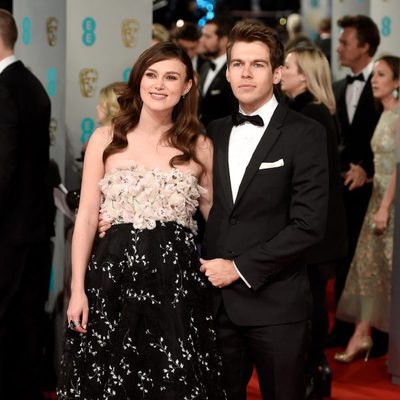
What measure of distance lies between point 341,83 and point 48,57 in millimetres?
2560

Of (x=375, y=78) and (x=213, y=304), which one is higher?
(x=375, y=78)

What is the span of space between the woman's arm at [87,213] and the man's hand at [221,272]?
1.57 feet

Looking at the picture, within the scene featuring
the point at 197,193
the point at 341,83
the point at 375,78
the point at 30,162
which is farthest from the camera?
the point at 341,83

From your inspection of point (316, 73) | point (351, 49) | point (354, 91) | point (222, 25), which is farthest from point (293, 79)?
point (222, 25)

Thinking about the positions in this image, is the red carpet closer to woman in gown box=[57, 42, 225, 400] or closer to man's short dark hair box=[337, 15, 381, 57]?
woman in gown box=[57, 42, 225, 400]

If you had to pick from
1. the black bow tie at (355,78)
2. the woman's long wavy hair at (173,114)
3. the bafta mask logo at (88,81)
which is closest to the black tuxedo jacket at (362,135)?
the black bow tie at (355,78)

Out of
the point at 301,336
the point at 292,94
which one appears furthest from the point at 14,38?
the point at 301,336

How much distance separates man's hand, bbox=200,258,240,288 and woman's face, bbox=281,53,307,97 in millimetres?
2155

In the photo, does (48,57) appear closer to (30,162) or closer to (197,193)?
(30,162)

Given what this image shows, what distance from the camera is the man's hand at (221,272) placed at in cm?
327

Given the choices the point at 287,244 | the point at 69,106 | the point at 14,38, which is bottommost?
the point at 287,244

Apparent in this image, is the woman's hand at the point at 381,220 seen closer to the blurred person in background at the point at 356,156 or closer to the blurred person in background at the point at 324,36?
the blurred person in background at the point at 356,156

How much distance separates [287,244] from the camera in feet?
10.6

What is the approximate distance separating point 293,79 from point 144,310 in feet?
7.60
